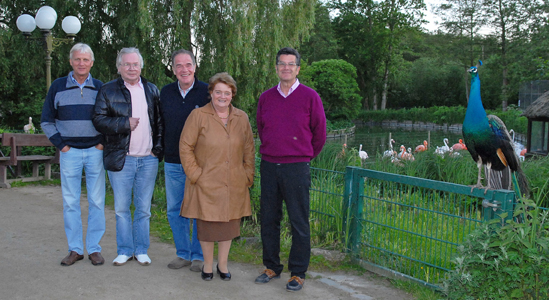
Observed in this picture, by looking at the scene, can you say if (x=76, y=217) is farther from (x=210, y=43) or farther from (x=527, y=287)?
(x=210, y=43)

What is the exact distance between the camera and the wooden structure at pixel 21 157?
8.02m

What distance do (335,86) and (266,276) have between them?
37542 mm

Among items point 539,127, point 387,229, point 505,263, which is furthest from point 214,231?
point 539,127

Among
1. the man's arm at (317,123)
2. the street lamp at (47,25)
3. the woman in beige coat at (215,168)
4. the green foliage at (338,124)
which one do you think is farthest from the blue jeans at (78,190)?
the green foliage at (338,124)

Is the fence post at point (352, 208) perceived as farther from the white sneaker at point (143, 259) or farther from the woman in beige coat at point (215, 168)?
the white sneaker at point (143, 259)

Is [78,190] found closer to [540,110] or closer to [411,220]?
[411,220]

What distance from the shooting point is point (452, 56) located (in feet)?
147

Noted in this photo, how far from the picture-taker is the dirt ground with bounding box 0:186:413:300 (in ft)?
11.5

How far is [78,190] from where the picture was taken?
413 cm

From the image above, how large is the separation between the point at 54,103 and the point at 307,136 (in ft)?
7.02

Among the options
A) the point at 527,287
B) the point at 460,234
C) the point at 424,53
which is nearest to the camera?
the point at 527,287

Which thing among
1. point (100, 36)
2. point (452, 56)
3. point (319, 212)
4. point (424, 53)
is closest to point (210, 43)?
point (100, 36)

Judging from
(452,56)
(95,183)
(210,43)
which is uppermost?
(452,56)

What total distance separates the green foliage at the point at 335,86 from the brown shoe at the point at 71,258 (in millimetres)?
35593
